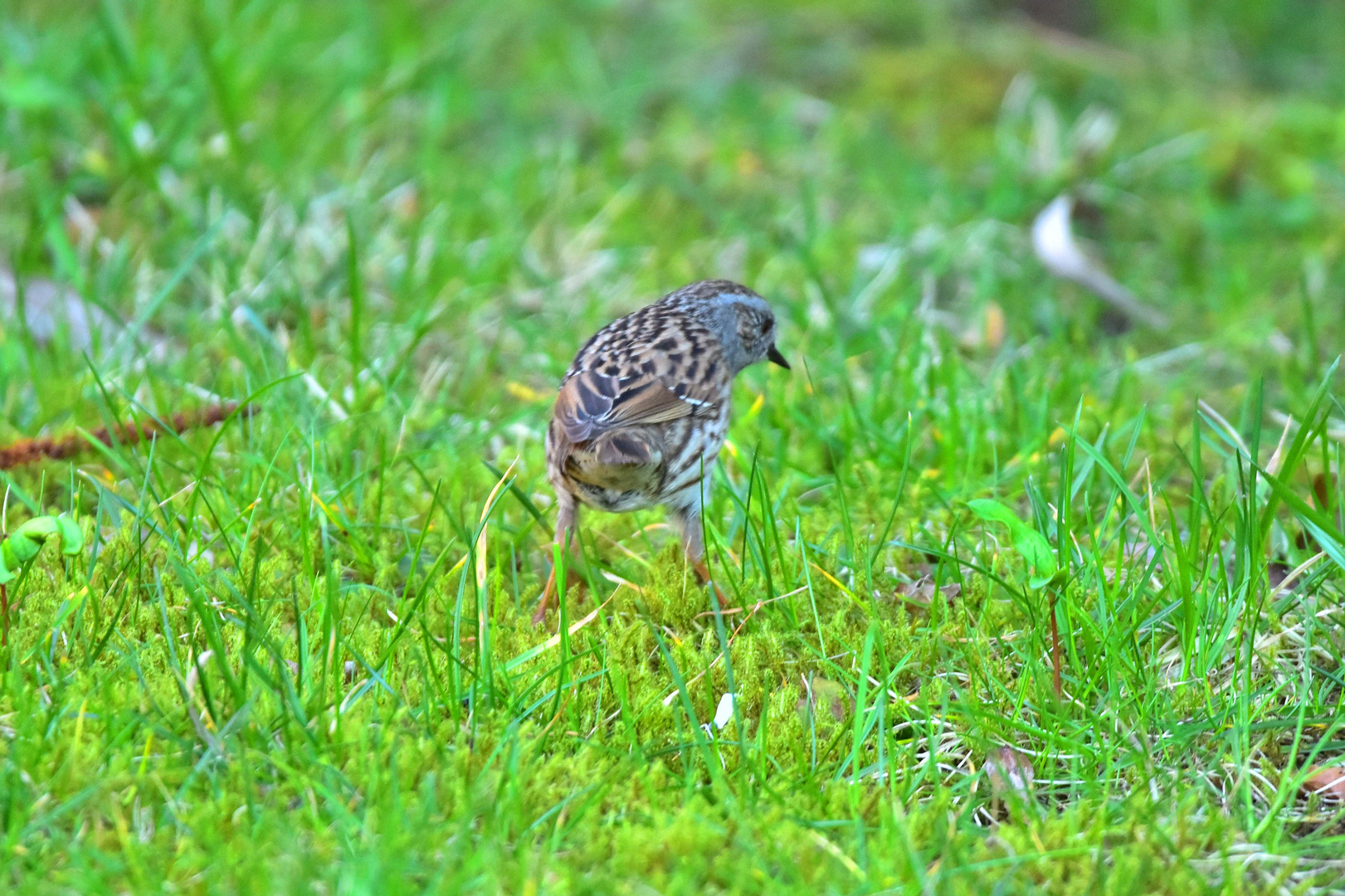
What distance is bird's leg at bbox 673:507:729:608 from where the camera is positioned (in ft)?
13.5

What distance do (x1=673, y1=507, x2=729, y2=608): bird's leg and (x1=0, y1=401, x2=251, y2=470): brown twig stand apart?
1.53 meters

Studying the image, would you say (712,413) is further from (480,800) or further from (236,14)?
(236,14)

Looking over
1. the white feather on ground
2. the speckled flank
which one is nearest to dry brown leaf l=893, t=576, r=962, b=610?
the speckled flank

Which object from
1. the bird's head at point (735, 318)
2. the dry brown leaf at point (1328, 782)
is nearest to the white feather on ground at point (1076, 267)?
the bird's head at point (735, 318)

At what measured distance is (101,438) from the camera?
435cm

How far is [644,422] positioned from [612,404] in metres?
0.11

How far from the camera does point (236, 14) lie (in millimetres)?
7695

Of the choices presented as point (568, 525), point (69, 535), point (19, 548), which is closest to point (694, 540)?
point (568, 525)

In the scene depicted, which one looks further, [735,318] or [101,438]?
[735,318]

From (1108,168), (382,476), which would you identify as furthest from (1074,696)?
(1108,168)

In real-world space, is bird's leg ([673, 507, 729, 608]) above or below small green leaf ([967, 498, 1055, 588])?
below

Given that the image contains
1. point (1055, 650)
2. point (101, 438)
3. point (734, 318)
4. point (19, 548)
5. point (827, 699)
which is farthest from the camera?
point (734, 318)

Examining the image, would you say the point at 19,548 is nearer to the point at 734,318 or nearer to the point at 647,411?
the point at 647,411

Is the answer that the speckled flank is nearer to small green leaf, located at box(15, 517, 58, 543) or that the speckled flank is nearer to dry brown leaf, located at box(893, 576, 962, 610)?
dry brown leaf, located at box(893, 576, 962, 610)
